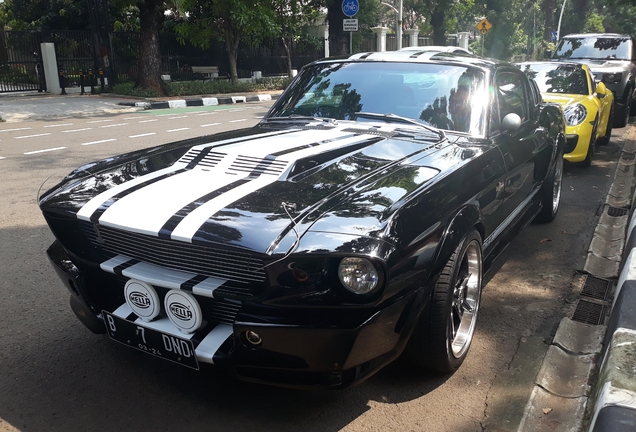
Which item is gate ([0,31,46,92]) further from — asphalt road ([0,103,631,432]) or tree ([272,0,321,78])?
asphalt road ([0,103,631,432])

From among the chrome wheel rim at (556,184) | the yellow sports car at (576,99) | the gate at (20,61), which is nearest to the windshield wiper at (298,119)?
the chrome wheel rim at (556,184)

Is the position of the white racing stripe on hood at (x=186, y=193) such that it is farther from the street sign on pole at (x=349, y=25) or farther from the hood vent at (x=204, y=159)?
the street sign on pole at (x=349, y=25)

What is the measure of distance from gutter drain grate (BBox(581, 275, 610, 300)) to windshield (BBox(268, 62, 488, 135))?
149 centimetres

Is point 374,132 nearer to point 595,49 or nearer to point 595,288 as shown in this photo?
point 595,288

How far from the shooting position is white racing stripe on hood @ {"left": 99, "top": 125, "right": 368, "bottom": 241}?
250 cm

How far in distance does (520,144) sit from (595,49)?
10.3m

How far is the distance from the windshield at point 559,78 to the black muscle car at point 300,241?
17.8 feet

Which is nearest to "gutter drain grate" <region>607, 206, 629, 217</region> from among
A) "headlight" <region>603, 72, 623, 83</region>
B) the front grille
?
the front grille

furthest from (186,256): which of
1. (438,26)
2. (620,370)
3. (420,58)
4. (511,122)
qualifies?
(438,26)

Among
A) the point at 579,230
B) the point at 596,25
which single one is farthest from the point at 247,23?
the point at 596,25

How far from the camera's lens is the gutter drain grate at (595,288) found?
4.14 metres

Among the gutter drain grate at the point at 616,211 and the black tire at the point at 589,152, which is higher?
the black tire at the point at 589,152

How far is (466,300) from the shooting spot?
3.30m

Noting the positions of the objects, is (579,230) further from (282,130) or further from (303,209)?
A: (303,209)
